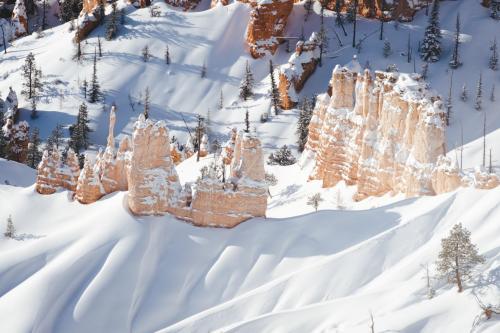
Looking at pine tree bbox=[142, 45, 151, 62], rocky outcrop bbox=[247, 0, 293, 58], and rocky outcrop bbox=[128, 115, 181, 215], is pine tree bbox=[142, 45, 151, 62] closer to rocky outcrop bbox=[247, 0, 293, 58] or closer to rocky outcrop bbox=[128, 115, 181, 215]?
rocky outcrop bbox=[247, 0, 293, 58]

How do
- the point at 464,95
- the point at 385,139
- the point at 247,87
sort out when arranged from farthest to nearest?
the point at 247,87 → the point at 464,95 → the point at 385,139

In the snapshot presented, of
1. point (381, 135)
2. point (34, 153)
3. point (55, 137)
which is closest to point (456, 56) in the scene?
point (381, 135)

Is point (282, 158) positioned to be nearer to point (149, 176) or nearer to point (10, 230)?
point (149, 176)

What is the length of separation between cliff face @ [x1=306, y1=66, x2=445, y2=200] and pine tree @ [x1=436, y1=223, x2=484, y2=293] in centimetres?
1147

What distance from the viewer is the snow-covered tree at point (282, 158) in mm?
77988

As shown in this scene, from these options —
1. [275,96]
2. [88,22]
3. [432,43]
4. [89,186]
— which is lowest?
[275,96]

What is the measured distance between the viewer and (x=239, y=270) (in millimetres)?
43969

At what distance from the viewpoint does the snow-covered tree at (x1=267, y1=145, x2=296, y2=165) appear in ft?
256

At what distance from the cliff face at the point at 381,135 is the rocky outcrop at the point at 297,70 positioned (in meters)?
29.5

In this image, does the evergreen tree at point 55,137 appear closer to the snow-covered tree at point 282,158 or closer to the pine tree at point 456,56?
the snow-covered tree at point 282,158

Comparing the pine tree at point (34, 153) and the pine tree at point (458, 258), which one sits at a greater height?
the pine tree at point (458, 258)

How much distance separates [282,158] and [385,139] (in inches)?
1026

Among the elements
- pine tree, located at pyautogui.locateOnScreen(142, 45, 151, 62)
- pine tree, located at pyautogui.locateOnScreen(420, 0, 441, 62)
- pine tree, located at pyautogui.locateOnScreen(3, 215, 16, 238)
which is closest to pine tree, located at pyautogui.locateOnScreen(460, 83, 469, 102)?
pine tree, located at pyautogui.locateOnScreen(420, 0, 441, 62)

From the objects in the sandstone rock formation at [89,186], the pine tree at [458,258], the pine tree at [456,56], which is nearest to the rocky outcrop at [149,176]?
the sandstone rock formation at [89,186]
